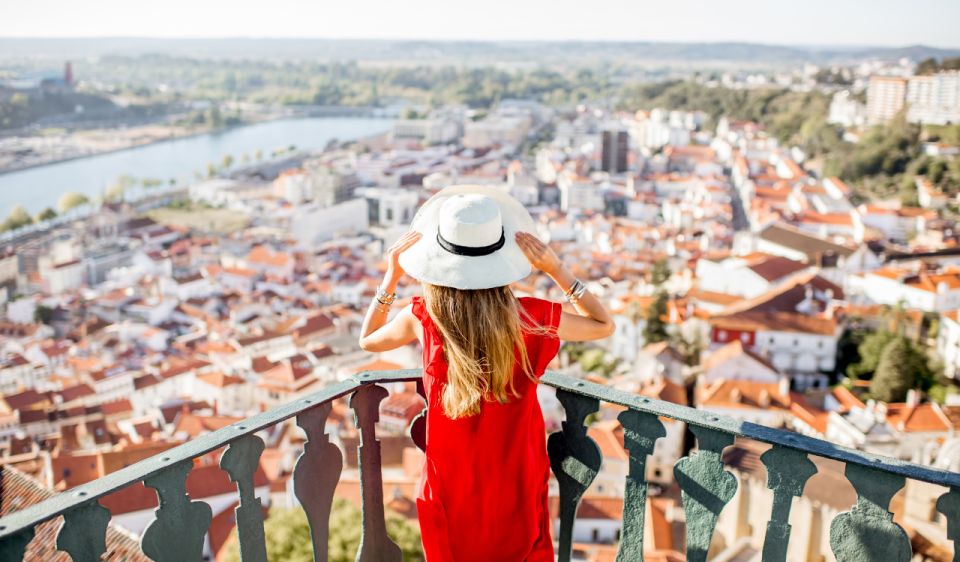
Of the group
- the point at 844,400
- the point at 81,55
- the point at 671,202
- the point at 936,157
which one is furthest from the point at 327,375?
the point at 81,55

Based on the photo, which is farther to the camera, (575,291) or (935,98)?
(935,98)

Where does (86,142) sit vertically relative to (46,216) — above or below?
above

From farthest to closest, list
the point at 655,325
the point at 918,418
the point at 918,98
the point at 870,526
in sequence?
the point at 918,98, the point at 655,325, the point at 918,418, the point at 870,526

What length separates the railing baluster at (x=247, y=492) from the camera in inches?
45.9

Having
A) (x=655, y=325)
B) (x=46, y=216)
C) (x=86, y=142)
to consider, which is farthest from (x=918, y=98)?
(x=86, y=142)

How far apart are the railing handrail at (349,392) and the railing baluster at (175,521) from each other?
2cm

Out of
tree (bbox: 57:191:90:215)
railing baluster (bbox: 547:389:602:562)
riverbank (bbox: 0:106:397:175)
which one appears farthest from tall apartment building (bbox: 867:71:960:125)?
riverbank (bbox: 0:106:397:175)

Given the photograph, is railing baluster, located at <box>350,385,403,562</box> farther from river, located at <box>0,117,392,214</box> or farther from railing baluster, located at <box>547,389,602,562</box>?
river, located at <box>0,117,392,214</box>

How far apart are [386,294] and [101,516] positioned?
0.50 meters

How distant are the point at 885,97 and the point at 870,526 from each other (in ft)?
139

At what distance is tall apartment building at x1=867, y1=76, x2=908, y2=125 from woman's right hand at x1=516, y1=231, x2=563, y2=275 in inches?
1570

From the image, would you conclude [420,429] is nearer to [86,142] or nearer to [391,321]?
[391,321]

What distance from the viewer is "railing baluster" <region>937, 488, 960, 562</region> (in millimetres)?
978

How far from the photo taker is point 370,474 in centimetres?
138
